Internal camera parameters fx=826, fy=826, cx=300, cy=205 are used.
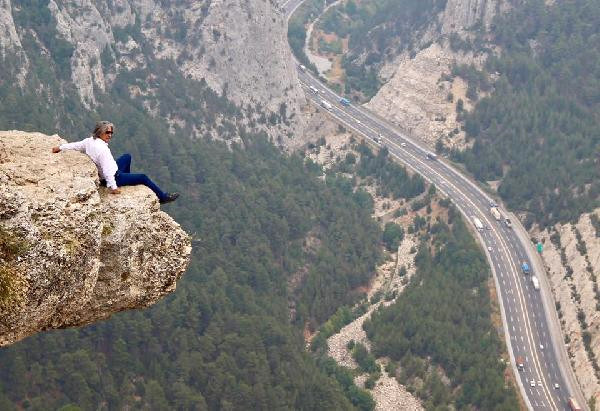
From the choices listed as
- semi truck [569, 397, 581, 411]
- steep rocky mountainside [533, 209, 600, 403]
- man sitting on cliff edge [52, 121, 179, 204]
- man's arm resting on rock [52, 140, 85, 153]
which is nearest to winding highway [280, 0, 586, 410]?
semi truck [569, 397, 581, 411]

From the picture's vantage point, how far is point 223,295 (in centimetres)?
16175

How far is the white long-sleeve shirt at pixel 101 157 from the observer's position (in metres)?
32.2

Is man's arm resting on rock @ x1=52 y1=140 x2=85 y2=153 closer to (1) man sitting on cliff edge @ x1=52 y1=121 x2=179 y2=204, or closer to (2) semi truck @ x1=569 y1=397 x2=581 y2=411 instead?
(1) man sitting on cliff edge @ x1=52 y1=121 x2=179 y2=204

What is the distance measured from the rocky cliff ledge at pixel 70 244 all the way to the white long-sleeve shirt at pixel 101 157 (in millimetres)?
317

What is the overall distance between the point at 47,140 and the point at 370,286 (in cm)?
16975

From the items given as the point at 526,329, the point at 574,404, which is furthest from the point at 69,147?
the point at 526,329

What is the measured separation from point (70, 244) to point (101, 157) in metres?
4.46

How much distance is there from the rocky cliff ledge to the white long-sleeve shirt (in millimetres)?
317

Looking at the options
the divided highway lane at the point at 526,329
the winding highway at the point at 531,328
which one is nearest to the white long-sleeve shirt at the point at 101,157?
the winding highway at the point at 531,328

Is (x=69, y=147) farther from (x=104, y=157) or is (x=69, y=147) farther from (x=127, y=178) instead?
(x=127, y=178)

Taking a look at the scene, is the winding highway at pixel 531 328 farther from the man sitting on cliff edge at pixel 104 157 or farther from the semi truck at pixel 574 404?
the man sitting on cliff edge at pixel 104 157

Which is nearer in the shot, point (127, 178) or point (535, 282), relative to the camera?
point (127, 178)

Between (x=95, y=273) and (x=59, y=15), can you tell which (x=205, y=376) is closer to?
(x=59, y=15)

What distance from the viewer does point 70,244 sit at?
95.9 ft
